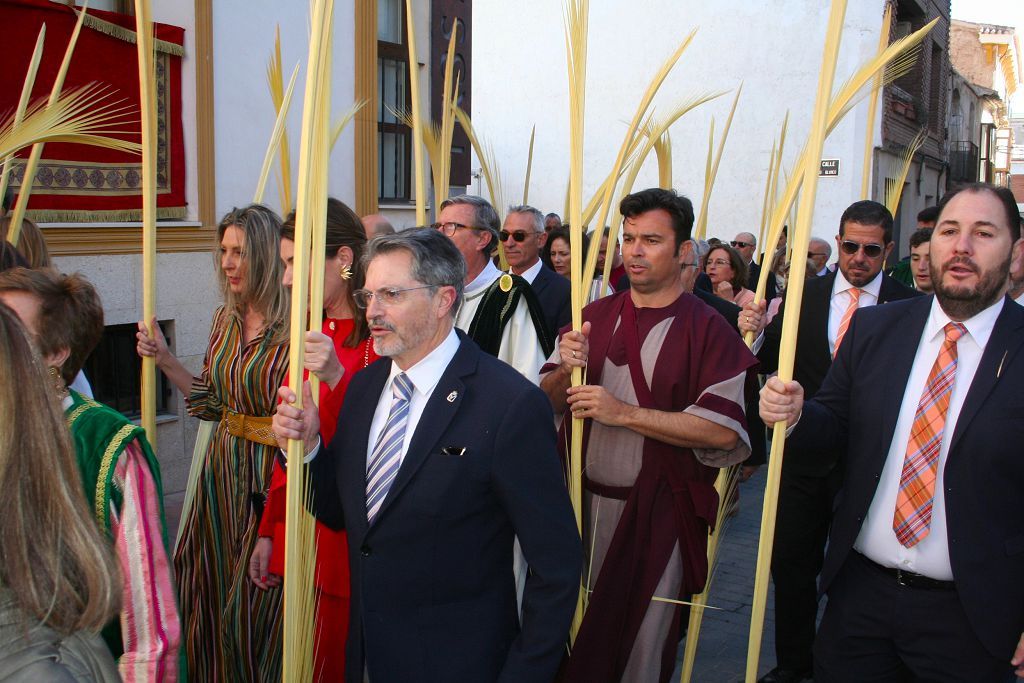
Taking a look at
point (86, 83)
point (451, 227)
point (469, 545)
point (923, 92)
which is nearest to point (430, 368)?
point (469, 545)

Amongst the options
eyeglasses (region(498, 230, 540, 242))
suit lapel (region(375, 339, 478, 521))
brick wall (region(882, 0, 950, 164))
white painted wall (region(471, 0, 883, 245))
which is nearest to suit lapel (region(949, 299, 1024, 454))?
suit lapel (region(375, 339, 478, 521))

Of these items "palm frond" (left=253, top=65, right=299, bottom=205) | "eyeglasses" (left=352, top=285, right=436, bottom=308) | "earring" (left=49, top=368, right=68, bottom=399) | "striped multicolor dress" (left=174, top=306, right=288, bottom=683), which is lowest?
"striped multicolor dress" (left=174, top=306, right=288, bottom=683)

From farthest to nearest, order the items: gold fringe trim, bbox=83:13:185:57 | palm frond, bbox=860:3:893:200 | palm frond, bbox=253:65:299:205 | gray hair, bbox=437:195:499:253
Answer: gold fringe trim, bbox=83:13:185:57
gray hair, bbox=437:195:499:253
palm frond, bbox=253:65:299:205
palm frond, bbox=860:3:893:200

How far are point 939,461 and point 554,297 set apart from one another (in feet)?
8.42

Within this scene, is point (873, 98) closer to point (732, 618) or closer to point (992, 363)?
point (992, 363)

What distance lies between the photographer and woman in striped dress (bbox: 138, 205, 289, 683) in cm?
336

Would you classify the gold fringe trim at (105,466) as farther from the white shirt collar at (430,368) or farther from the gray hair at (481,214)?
the gray hair at (481,214)

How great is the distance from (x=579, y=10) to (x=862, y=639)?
191 cm

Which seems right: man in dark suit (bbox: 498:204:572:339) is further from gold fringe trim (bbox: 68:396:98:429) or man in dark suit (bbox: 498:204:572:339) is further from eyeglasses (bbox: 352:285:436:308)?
gold fringe trim (bbox: 68:396:98:429)

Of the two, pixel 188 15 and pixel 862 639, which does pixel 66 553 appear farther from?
pixel 188 15

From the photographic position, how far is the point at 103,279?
6531mm

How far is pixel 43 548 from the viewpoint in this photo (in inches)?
56.1

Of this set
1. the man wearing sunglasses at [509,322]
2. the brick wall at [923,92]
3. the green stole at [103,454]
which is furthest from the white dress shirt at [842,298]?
the brick wall at [923,92]

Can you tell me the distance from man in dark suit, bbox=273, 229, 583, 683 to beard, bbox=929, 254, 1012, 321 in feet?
3.76
